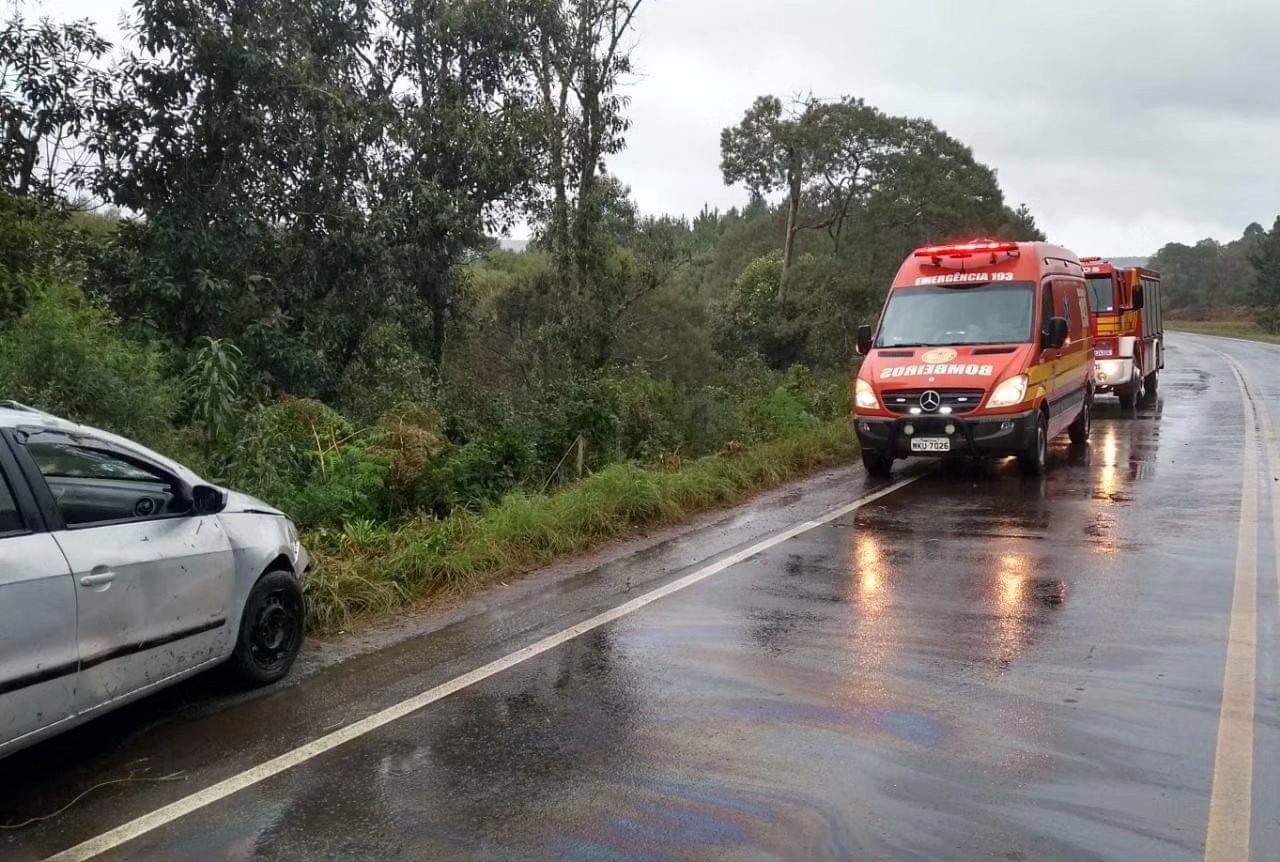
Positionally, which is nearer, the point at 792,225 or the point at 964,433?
the point at 964,433

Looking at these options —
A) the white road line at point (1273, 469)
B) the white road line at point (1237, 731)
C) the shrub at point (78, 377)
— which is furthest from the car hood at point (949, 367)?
the shrub at point (78, 377)

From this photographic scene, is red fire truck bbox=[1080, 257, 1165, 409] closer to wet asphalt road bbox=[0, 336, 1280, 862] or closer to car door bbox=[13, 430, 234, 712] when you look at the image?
wet asphalt road bbox=[0, 336, 1280, 862]

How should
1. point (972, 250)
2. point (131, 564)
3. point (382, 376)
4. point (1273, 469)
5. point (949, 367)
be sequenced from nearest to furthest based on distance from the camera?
point (131, 564) < point (949, 367) < point (1273, 469) < point (972, 250) < point (382, 376)

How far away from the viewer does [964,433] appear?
1168 cm

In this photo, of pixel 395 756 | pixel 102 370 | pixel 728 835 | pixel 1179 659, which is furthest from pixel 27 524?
pixel 1179 659

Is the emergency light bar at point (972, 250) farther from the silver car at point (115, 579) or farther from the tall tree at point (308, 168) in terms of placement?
the silver car at point (115, 579)

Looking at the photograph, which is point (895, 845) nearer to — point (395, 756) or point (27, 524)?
point (395, 756)

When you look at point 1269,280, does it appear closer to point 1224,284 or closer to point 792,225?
Answer: point 1224,284

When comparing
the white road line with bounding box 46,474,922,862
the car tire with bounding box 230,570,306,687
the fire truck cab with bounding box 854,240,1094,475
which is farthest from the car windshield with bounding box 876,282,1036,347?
the car tire with bounding box 230,570,306,687

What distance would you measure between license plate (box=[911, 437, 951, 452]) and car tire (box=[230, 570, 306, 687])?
7.89m

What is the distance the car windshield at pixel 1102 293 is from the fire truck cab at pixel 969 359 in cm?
794

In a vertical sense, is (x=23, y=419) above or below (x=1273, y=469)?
above

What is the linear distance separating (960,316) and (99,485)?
1010 centimetres

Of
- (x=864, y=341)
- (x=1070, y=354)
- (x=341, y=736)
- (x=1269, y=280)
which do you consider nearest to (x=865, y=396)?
(x=864, y=341)
